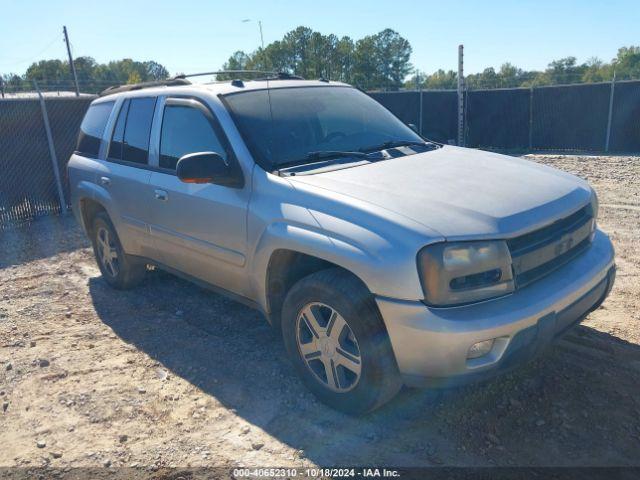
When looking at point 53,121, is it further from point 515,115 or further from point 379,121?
point 515,115

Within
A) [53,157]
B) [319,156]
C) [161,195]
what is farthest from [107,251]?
[53,157]

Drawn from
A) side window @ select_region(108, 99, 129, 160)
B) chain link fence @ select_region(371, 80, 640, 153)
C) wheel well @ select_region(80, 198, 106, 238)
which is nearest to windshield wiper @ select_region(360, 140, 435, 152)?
side window @ select_region(108, 99, 129, 160)

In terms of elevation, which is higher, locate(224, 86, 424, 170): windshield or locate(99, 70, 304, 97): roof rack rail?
locate(99, 70, 304, 97): roof rack rail

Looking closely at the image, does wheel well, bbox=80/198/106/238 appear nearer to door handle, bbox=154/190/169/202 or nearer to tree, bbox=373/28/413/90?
door handle, bbox=154/190/169/202

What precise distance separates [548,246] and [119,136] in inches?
147

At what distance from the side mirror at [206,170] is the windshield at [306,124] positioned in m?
0.21

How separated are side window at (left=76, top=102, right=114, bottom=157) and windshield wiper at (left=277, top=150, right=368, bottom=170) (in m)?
2.53

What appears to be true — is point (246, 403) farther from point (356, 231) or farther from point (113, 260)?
point (113, 260)

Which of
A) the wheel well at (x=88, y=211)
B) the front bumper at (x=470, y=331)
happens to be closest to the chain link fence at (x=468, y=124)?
the wheel well at (x=88, y=211)

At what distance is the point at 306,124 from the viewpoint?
12.6 ft

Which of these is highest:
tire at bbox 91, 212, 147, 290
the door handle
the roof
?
the roof

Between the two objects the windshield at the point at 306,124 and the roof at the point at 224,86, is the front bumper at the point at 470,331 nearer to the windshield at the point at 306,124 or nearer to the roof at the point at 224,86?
the windshield at the point at 306,124

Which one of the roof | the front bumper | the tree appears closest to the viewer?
the front bumper

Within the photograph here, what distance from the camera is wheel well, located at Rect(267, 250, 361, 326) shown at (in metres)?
3.27
